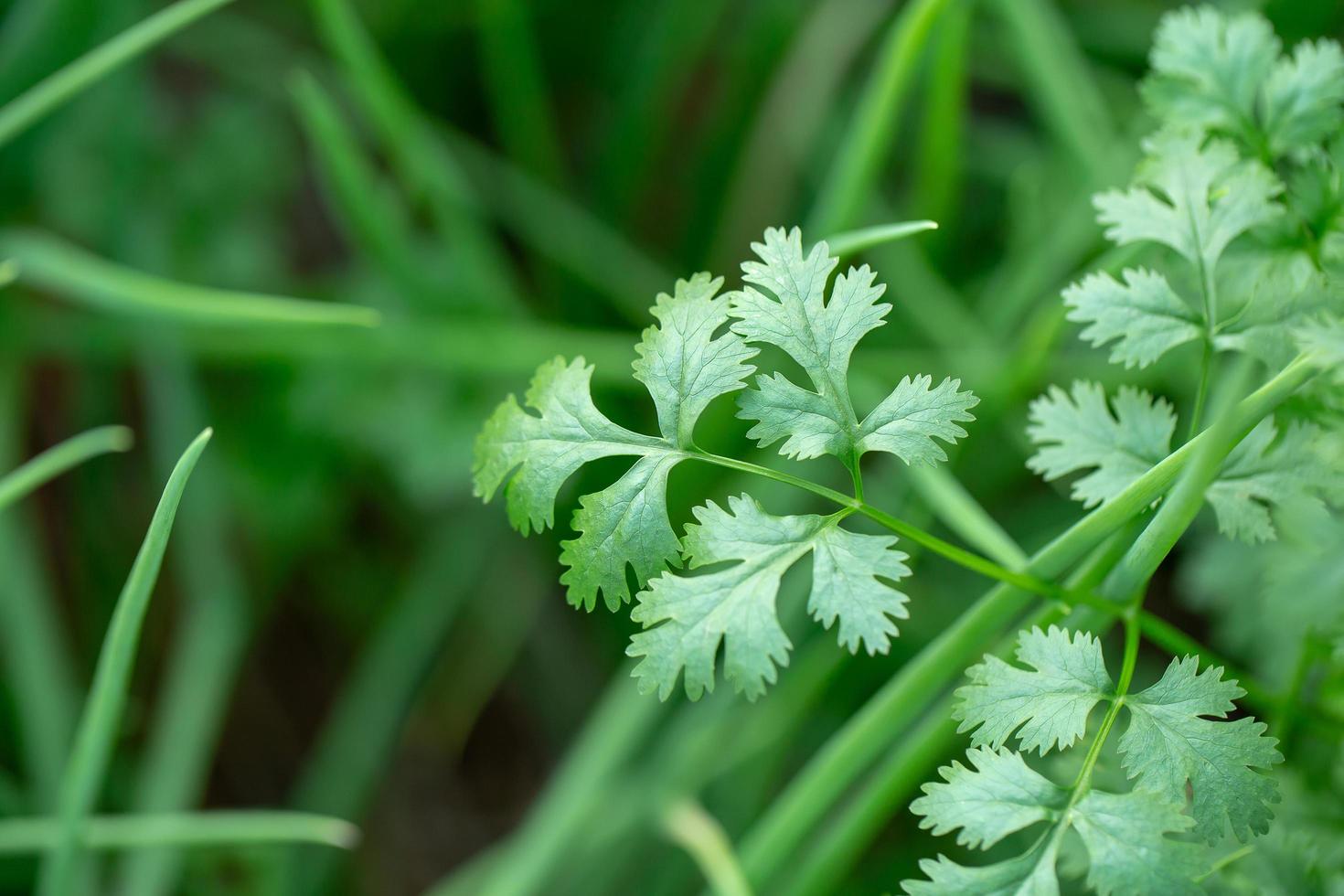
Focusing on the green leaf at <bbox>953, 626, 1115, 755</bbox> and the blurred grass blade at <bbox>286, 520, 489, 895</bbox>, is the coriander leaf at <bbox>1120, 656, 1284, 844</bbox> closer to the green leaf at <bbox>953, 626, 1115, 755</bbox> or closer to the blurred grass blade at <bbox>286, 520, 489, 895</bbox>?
the green leaf at <bbox>953, 626, 1115, 755</bbox>

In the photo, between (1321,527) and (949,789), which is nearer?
(949,789)

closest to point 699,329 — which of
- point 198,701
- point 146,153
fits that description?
point 198,701

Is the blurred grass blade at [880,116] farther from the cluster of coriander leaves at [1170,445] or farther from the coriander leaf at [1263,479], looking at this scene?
the coriander leaf at [1263,479]

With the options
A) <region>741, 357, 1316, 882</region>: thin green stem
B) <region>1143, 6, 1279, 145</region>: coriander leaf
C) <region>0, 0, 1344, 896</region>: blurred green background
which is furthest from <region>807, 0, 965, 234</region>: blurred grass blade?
<region>741, 357, 1316, 882</region>: thin green stem

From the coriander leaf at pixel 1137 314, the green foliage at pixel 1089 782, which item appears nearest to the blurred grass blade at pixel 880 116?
the coriander leaf at pixel 1137 314

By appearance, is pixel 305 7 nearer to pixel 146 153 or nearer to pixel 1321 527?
pixel 146 153

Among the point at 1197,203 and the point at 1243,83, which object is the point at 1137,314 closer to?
the point at 1197,203

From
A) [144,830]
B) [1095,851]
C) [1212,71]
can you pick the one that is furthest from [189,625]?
[1212,71]
